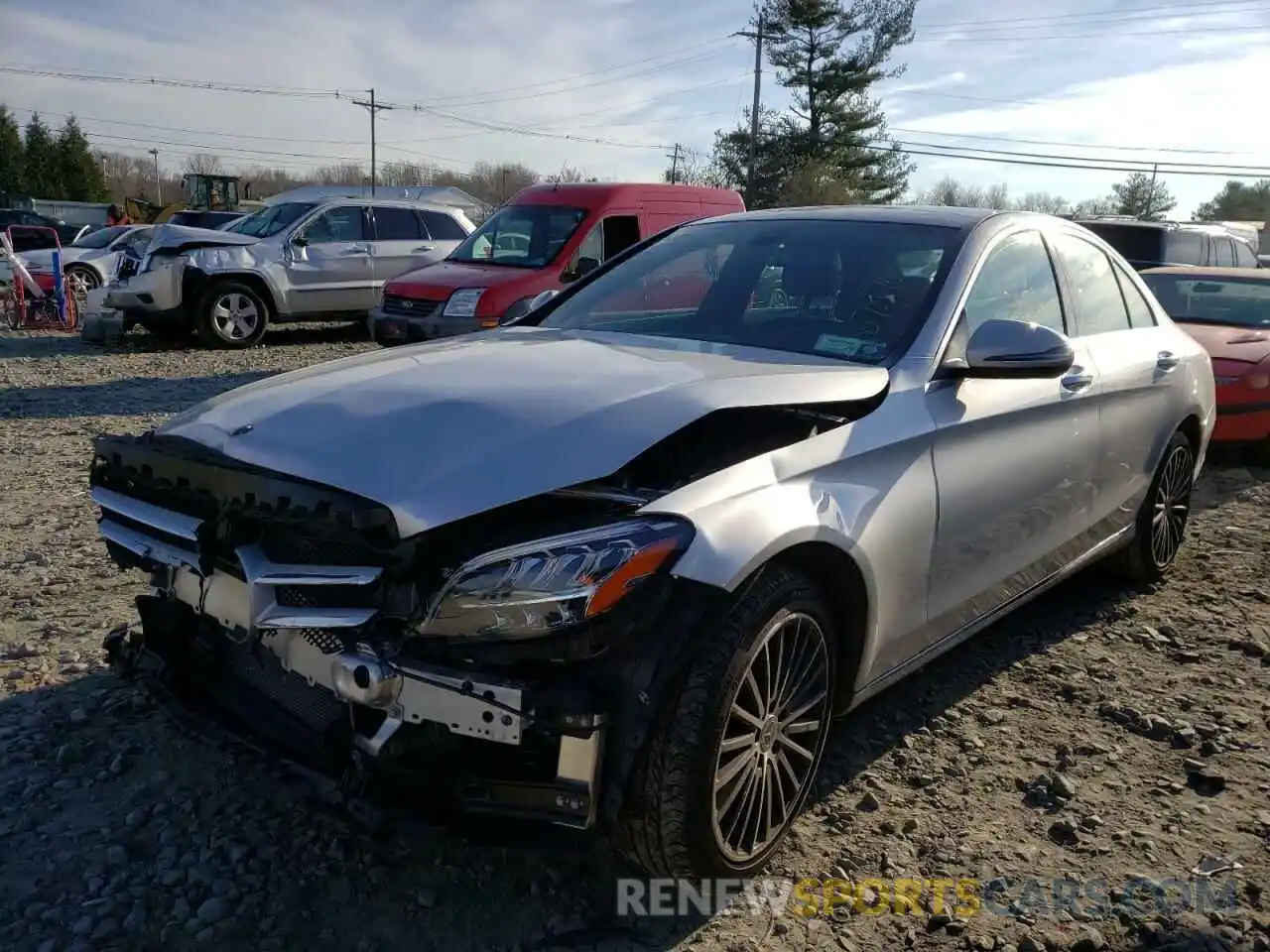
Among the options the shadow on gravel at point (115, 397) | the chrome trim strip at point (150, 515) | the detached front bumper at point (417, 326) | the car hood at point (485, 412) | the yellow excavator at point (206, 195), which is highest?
the yellow excavator at point (206, 195)

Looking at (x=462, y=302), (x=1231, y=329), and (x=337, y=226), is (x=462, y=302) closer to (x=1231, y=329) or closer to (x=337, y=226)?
(x=337, y=226)

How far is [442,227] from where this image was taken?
14.0 metres

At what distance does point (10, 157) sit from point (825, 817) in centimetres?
7117

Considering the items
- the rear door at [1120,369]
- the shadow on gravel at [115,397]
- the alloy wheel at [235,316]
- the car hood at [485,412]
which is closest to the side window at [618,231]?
the shadow on gravel at [115,397]

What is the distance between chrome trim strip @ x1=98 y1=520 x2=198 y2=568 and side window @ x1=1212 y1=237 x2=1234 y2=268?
14490 millimetres

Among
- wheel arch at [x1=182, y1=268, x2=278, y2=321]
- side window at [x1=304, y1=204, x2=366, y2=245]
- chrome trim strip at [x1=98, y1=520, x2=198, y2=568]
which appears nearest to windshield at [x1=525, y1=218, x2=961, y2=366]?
chrome trim strip at [x1=98, y1=520, x2=198, y2=568]

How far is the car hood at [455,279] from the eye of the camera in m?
9.62

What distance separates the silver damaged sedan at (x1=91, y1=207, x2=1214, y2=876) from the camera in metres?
2.08

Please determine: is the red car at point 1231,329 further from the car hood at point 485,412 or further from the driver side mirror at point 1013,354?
the car hood at point 485,412

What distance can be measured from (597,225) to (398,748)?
8755mm

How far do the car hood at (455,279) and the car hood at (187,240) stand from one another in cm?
336

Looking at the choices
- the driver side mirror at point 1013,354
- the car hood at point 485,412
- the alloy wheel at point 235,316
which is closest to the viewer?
the car hood at point 485,412

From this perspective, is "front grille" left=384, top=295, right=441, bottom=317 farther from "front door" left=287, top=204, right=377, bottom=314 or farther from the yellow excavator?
the yellow excavator

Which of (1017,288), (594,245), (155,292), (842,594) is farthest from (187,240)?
(842,594)
